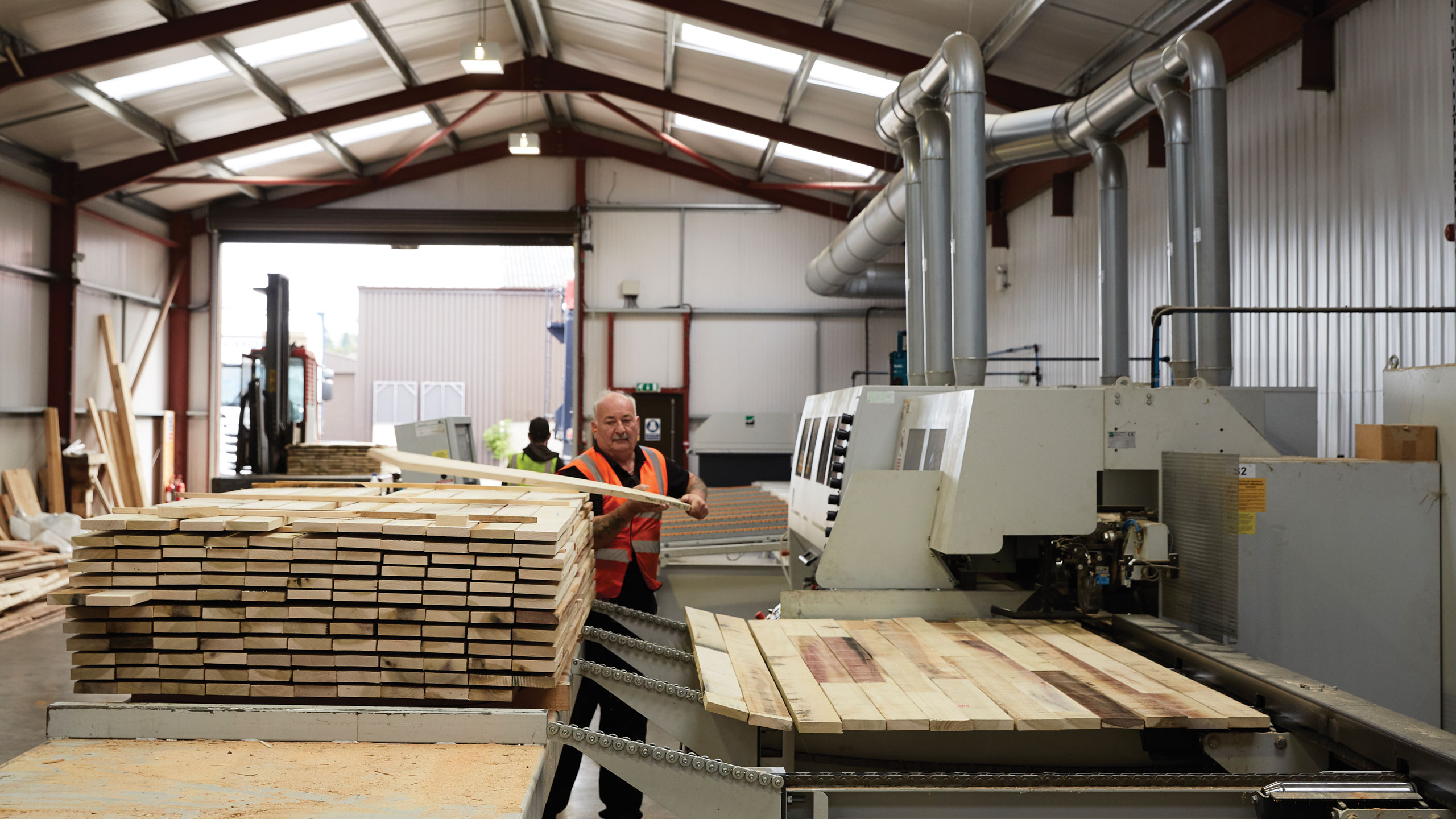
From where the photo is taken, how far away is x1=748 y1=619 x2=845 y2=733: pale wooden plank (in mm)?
Answer: 2291

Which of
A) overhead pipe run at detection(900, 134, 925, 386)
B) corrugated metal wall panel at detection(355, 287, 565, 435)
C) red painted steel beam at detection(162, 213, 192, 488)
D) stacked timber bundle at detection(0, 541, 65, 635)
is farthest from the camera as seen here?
corrugated metal wall panel at detection(355, 287, 565, 435)

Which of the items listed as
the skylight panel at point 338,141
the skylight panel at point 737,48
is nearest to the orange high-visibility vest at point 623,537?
the skylight panel at point 737,48

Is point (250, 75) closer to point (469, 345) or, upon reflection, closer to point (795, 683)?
point (795, 683)

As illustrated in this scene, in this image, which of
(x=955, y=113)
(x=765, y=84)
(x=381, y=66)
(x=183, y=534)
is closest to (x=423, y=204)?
(x=381, y=66)

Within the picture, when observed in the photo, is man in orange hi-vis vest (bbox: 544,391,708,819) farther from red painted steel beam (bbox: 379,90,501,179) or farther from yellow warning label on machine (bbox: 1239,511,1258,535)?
red painted steel beam (bbox: 379,90,501,179)

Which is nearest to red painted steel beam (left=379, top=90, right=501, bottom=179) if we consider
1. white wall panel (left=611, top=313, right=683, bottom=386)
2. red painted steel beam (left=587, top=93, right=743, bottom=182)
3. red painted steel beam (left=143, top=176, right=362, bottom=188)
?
red painted steel beam (left=143, top=176, right=362, bottom=188)

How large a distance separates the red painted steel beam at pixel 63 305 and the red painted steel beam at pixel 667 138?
648cm

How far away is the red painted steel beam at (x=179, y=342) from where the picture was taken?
14.8m

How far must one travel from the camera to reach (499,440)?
70.9 feet

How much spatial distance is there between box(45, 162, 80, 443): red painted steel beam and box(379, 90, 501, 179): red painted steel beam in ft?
12.8

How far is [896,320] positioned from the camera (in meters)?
15.0

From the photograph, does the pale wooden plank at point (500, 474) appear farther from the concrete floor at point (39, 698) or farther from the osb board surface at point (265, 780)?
the concrete floor at point (39, 698)

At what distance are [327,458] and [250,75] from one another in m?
4.12

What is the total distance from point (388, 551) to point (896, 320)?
521 inches
